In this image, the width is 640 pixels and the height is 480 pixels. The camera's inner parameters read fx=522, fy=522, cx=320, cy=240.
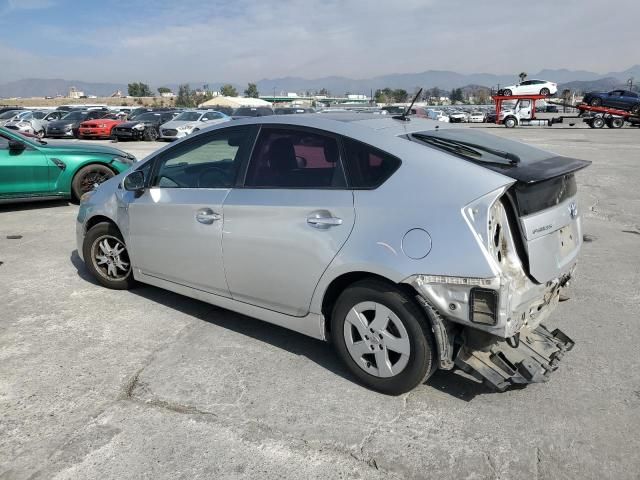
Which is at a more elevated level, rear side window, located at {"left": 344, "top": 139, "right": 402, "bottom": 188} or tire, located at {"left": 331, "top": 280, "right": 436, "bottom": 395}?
rear side window, located at {"left": 344, "top": 139, "right": 402, "bottom": 188}

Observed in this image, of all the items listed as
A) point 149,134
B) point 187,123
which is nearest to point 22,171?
point 187,123

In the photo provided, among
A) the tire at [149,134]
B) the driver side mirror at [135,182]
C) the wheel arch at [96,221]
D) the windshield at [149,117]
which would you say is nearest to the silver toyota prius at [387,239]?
the driver side mirror at [135,182]

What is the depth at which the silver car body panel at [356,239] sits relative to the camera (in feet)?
9.15

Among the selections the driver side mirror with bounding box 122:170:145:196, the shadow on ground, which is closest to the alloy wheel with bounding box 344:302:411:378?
the driver side mirror with bounding box 122:170:145:196

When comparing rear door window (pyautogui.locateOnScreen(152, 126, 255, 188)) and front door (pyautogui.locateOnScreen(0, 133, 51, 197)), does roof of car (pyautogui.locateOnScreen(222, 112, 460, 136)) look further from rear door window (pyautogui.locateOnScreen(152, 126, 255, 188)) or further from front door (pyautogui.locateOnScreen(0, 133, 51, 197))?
front door (pyautogui.locateOnScreen(0, 133, 51, 197))

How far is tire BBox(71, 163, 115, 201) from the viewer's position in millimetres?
8727

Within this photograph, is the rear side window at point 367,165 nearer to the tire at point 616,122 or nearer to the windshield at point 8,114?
the windshield at point 8,114

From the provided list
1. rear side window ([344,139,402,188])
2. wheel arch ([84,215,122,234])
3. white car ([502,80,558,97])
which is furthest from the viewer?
white car ([502,80,558,97])

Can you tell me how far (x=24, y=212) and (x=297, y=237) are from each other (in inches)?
281

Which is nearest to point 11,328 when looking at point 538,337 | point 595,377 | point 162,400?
point 162,400

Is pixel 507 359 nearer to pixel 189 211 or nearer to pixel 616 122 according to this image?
pixel 189 211

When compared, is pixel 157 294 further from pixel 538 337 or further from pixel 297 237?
pixel 538 337

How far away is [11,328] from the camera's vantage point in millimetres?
4156

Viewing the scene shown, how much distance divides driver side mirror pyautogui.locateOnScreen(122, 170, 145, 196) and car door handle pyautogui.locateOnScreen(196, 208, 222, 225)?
0.83 m
